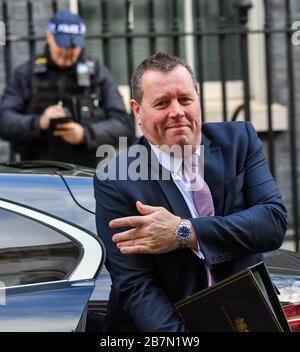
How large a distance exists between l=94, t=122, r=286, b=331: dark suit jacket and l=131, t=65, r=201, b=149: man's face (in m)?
0.12

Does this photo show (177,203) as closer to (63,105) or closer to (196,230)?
(196,230)

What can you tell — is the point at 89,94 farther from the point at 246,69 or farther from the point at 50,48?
the point at 246,69

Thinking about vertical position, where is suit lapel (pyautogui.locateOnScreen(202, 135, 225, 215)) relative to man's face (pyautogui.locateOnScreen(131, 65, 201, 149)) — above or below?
below

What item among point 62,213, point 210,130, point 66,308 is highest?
point 210,130

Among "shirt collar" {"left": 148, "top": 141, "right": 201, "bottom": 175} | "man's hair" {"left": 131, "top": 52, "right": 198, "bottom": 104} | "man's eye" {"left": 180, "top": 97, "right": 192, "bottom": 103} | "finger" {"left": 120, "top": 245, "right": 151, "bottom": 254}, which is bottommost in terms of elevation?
"finger" {"left": 120, "top": 245, "right": 151, "bottom": 254}

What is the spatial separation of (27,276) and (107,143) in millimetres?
2906

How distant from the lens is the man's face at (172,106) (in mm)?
3080

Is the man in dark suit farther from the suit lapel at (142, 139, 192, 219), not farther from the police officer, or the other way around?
the police officer

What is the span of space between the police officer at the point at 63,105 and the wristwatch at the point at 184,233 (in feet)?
10.6

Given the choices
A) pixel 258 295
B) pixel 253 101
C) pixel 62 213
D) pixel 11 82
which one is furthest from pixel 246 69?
pixel 258 295

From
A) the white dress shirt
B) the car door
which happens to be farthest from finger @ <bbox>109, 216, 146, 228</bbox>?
the car door

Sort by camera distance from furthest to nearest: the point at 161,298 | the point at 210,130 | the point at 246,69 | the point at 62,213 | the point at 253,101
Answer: the point at 253,101
the point at 246,69
the point at 62,213
the point at 210,130
the point at 161,298

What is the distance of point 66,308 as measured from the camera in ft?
10.6

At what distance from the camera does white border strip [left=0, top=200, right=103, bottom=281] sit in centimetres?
337
